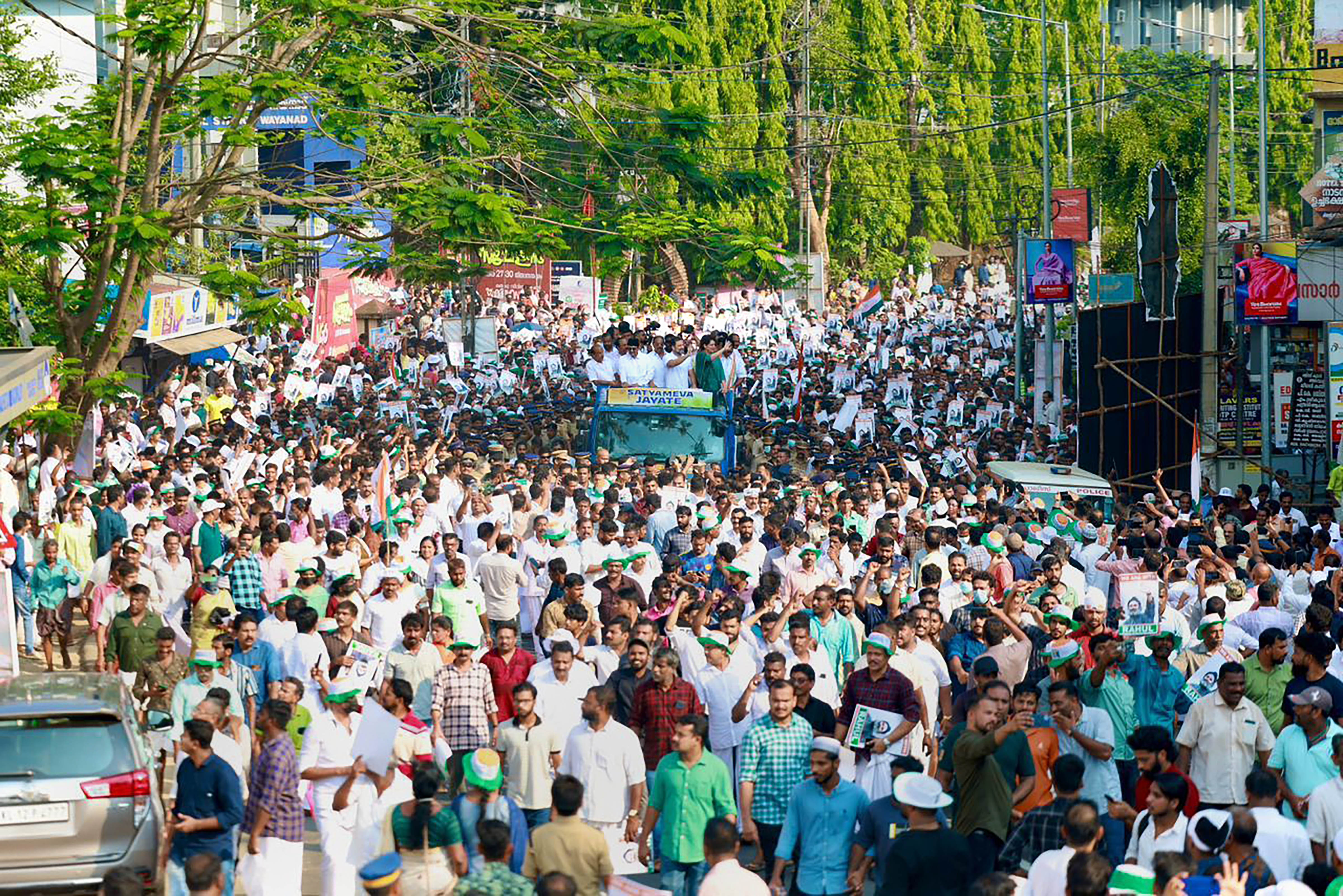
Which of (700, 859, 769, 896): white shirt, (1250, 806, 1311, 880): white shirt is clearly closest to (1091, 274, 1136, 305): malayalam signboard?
(1250, 806, 1311, 880): white shirt

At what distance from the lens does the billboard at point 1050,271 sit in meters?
36.0

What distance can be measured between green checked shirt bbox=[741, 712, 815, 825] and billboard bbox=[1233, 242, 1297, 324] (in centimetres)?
2072

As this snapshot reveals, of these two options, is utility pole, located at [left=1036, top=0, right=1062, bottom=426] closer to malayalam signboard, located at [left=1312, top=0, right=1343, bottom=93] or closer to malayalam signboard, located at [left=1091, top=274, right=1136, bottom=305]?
malayalam signboard, located at [left=1091, top=274, right=1136, bottom=305]

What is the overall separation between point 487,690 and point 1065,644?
3275 mm

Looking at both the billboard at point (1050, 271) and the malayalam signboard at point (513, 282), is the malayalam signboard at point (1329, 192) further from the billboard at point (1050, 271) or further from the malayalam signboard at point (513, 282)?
the malayalam signboard at point (513, 282)

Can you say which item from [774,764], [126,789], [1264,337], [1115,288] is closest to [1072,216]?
A: [1115,288]

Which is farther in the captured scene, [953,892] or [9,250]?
[9,250]

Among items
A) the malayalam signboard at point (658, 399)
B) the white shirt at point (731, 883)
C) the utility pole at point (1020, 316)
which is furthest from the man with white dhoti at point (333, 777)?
the utility pole at point (1020, 316)

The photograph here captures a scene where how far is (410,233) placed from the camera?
21.6 metres

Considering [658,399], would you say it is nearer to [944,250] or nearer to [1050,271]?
[1050,271]

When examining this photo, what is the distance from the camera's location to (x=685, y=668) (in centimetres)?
1241

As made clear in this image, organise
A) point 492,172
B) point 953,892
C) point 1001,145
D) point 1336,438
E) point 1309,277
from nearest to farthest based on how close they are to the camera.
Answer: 1. point 953,892
2. point 492,172
3. point 1336,438
4. point 1309,277
5. point 1001,145

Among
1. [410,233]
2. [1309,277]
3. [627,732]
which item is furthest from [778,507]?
[1309,277]

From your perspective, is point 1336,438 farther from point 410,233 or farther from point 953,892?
point 953,892
